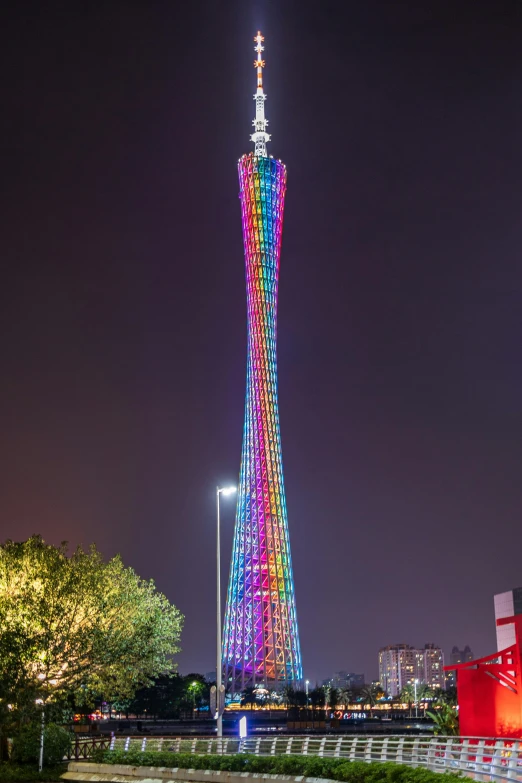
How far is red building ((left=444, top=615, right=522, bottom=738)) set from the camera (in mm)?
38719

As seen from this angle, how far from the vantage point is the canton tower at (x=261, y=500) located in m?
94.9

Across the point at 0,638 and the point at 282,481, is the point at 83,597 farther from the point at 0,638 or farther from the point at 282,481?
the point at 282,481

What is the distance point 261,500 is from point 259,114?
44.5 m

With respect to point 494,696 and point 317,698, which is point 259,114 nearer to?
point 317,698

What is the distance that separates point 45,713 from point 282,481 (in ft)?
194

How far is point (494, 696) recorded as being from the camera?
39812mm

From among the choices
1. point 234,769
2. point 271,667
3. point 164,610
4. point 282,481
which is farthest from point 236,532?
point 234,769

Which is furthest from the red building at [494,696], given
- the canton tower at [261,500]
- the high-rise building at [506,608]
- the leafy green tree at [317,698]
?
the leafy green tree at [317,698]

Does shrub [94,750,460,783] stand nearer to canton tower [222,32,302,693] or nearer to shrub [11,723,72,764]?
shrub [11,723,72,764]

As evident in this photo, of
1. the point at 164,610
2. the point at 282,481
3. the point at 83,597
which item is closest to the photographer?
the point at 83,597

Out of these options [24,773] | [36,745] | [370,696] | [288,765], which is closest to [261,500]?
[36,745]

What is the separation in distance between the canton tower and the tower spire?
12.1m

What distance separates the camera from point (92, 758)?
→ 1516 inches

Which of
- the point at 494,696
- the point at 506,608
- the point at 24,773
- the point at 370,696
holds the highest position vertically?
the point at 506,608
